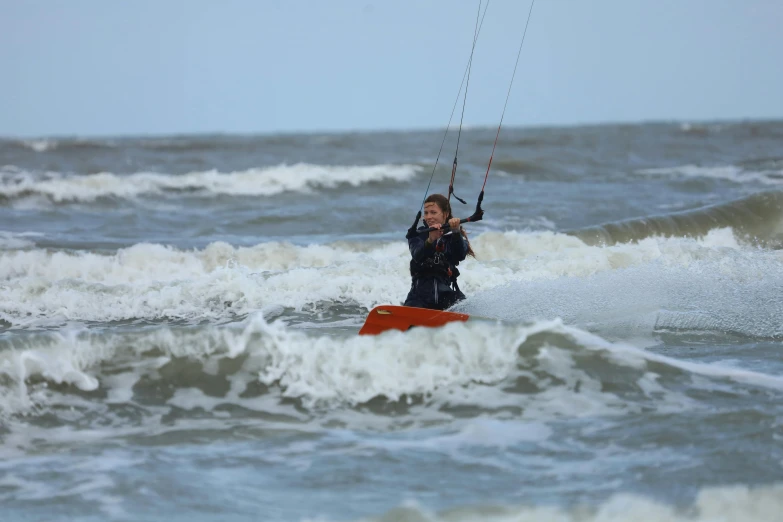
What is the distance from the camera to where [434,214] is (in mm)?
6648

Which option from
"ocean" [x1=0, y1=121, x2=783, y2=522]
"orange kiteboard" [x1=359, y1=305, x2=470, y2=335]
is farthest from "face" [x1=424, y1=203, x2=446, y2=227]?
"ocean" [x1=0, y1=121, x2=783, y2=522]

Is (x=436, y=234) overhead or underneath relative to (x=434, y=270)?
overhead

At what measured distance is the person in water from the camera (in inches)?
262

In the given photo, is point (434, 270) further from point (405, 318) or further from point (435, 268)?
point (405, 318)

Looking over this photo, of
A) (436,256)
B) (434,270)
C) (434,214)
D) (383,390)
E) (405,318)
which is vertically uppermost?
(434,214)

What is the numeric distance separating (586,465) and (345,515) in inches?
53.9

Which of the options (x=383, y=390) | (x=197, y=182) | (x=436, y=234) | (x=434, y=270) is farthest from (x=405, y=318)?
(x=197, y=182)

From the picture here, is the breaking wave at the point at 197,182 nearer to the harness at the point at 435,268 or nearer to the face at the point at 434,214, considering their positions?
→ the harness at the point at 435,268

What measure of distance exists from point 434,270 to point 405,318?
57cm

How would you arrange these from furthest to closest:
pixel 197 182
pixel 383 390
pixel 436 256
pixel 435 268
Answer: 1. pixel 197 182
2. pixel 435 268
3. pixel 436 256
4. pixel 383 390

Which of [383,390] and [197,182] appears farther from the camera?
[197,182]

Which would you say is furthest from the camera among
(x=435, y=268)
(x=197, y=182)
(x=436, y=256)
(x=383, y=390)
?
(x=197, y=182)

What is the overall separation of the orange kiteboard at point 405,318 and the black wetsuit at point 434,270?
342mm

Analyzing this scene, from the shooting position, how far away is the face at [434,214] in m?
6.64
